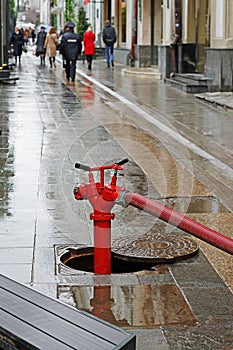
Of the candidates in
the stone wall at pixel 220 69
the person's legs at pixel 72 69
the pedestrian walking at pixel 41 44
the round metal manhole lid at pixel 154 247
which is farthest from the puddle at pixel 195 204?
the pedestrian walking at pixel 41 44

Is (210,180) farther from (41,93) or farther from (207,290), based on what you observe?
(41,93)

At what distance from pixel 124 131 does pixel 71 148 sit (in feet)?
7.43

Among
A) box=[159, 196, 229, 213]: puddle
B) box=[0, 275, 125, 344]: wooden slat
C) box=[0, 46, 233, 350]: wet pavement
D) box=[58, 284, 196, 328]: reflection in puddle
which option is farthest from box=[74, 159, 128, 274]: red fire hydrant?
box=[159, 196, 229, 213]: puddle

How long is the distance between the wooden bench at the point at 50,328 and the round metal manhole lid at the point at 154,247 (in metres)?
2.48

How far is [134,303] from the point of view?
515 cm

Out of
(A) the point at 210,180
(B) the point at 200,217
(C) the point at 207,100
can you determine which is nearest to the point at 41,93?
(C) the point at 207,100

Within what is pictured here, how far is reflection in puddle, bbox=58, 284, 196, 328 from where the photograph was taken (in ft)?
15.9

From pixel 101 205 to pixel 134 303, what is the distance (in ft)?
2.64

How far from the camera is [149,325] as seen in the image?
187 inches

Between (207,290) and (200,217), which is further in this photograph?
(200,217)

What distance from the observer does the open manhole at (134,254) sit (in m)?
6.13

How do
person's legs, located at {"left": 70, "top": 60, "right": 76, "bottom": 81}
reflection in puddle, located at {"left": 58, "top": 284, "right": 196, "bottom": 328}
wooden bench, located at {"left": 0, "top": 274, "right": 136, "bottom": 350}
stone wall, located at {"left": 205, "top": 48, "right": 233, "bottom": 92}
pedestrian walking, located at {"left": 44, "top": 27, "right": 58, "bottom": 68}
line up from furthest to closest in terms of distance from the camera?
1. pedestrian walking, located at {"left": 44, "top": 27, "right": 58, "bottom": 68}
2. person's legs, located at {"left": 70, "top": 60, "right": 76, "bottom": 81}
3. stone wall, located at {"left": 205, "top": 48, "right": 233, "bottom": 92}
4. reflection in puddle, located at {"left": 58, "top": 284, "right": 196, "bottom": 328}
5. wooden bench, located at {"left": 0, "top": 274, "right": 136, "bottom": 350}

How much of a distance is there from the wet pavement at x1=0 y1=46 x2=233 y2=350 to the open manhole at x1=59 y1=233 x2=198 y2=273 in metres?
0.09

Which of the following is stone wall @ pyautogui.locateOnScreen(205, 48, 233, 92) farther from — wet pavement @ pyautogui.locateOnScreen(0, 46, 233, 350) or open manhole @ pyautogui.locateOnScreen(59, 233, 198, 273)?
open manhole @ pyautogui.locateOnScreen(59, 233, 198, 273)
